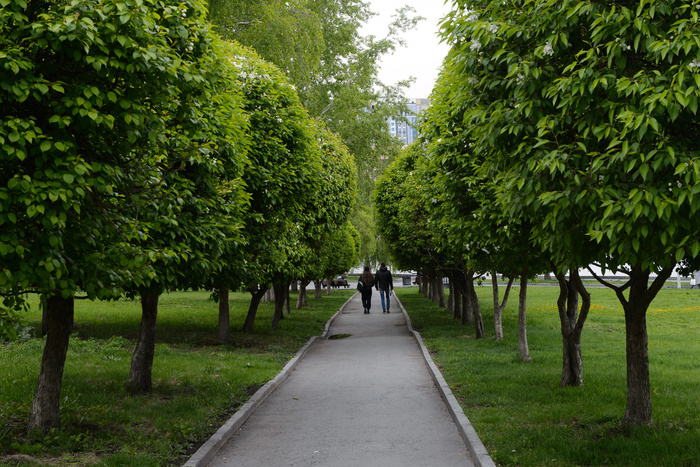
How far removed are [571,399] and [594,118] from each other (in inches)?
204

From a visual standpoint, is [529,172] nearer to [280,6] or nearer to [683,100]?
[683,100]

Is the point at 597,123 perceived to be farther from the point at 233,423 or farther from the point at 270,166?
the point at 270,166

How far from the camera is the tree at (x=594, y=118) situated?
171 inches

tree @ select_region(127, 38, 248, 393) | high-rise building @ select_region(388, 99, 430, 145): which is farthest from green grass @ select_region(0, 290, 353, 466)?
high-rise building @ select_region(388, 99, 430, 145)

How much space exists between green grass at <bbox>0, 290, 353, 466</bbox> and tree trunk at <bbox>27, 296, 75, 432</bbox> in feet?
0.73

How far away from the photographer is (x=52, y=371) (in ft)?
23.0

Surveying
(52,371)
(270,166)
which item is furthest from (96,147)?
(270,166)

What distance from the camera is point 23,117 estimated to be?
5.12 m

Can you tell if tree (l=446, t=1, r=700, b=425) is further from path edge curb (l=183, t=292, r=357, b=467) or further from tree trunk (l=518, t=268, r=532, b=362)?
tree trunk (l=518, t=268, r=532, b=362)

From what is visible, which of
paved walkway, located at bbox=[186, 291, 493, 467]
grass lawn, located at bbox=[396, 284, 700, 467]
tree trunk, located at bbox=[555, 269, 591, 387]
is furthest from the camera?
tree trunk, located at bbox=[555, 269, 591, 387]

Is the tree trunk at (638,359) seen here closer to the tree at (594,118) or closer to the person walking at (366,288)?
the tree at (594,118)

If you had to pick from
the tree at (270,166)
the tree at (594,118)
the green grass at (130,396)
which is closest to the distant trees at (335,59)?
the tree at (270,166)

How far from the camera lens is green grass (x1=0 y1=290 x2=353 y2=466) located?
21.1 ft

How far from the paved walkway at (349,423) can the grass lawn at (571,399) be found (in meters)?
0.47
